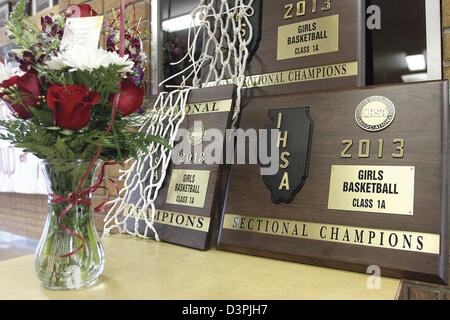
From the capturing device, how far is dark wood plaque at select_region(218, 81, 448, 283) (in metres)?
0.61

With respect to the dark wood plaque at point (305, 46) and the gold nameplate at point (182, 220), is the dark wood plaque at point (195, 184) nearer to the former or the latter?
the gold nameplate at point (182, 220)

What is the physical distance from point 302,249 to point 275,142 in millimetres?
252

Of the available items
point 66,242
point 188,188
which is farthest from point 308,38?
point 66,242

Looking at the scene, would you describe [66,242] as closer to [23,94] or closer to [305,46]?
[23,94]

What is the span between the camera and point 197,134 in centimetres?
87

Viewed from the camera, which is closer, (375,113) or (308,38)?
(375,113)

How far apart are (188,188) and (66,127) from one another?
A: 36 cm

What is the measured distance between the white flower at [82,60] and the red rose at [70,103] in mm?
33

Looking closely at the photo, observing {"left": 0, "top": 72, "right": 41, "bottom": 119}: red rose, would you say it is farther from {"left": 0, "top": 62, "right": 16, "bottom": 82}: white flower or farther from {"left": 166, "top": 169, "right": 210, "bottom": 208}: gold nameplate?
{"left": 166, "top": 169, "right": 210, "bottom": 208}: gold nameplate

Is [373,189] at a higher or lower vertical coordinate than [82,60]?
lower

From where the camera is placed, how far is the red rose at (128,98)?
614mm

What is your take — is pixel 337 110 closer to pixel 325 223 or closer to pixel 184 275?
pixel 325 223
